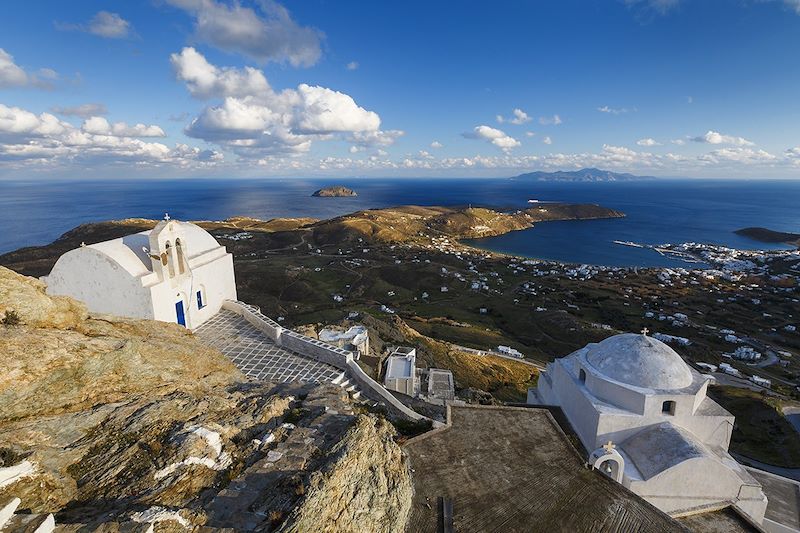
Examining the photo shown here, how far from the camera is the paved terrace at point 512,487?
11398 millimetres

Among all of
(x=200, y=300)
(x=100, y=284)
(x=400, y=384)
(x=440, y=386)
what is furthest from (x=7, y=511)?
(x=440, y=386)

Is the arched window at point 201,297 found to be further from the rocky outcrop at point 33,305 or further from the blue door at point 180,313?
the rocky outcrop at point 33,305

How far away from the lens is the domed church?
1616 cm

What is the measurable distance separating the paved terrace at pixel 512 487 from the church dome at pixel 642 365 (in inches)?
208

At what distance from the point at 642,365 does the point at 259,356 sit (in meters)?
18.5

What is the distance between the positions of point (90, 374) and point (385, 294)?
58.9 metres

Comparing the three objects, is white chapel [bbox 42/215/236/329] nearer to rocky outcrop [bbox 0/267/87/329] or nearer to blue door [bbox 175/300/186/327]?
blue door [bbox 175/300/186/327]

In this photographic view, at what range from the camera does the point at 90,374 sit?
34.9 ft

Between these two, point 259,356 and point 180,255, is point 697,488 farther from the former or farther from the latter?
point 180,255

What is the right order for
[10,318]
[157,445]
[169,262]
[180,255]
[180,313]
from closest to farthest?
[157,445] < [10,318] < [169,262] < [180,313] < [180,255]

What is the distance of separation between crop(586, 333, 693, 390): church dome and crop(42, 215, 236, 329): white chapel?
21770mm

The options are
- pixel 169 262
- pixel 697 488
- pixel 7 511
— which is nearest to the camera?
pixel 7 511

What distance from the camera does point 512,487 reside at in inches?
500

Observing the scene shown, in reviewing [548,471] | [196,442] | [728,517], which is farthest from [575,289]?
[196,442]
